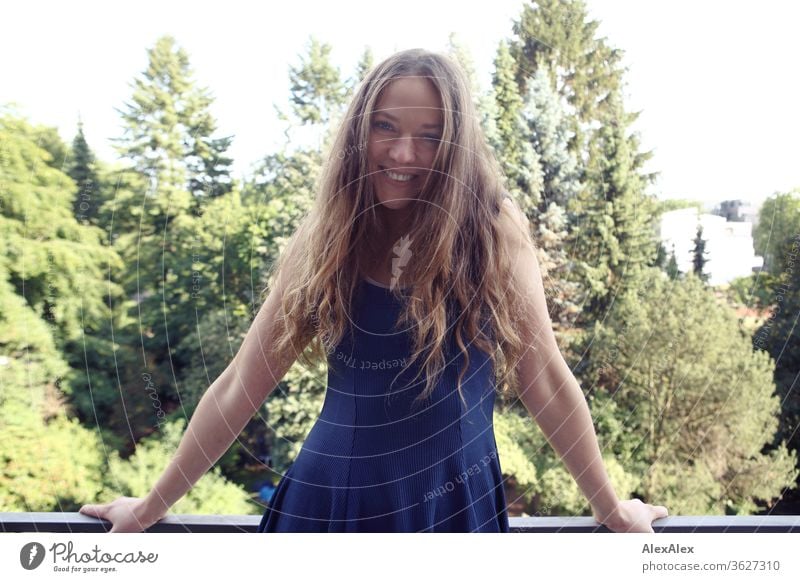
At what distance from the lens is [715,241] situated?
91cm

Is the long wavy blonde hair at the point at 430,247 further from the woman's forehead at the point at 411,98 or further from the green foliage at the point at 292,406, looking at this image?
the green foliage at the point at 292,406

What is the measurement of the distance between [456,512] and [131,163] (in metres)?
0.64

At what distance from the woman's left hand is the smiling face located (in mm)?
415

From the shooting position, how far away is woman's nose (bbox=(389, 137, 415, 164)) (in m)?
0.56

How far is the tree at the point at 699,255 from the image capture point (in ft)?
2.98

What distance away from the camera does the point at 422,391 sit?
57cm

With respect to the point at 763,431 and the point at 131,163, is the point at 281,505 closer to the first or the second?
the point at 131,163

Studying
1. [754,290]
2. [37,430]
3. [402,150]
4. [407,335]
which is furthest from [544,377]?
[37,430]

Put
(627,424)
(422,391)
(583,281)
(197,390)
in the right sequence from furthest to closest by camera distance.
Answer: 1. (627,424)
2. (583,281)
3. (197,390)
4. (422,391)

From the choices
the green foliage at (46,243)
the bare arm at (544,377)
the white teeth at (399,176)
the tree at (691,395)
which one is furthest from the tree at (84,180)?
the tree at (691,395)

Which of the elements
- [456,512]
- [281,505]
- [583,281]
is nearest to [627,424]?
[583,281]

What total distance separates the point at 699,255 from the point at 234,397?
0.73 meters

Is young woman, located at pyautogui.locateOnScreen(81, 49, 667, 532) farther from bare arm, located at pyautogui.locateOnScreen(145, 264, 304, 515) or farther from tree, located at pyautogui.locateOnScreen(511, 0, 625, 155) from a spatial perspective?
tree, located at pyautogui.locateOnScreen(511, 0, 625, 155)

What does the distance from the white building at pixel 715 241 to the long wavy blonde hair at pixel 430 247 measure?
1.30 ft
